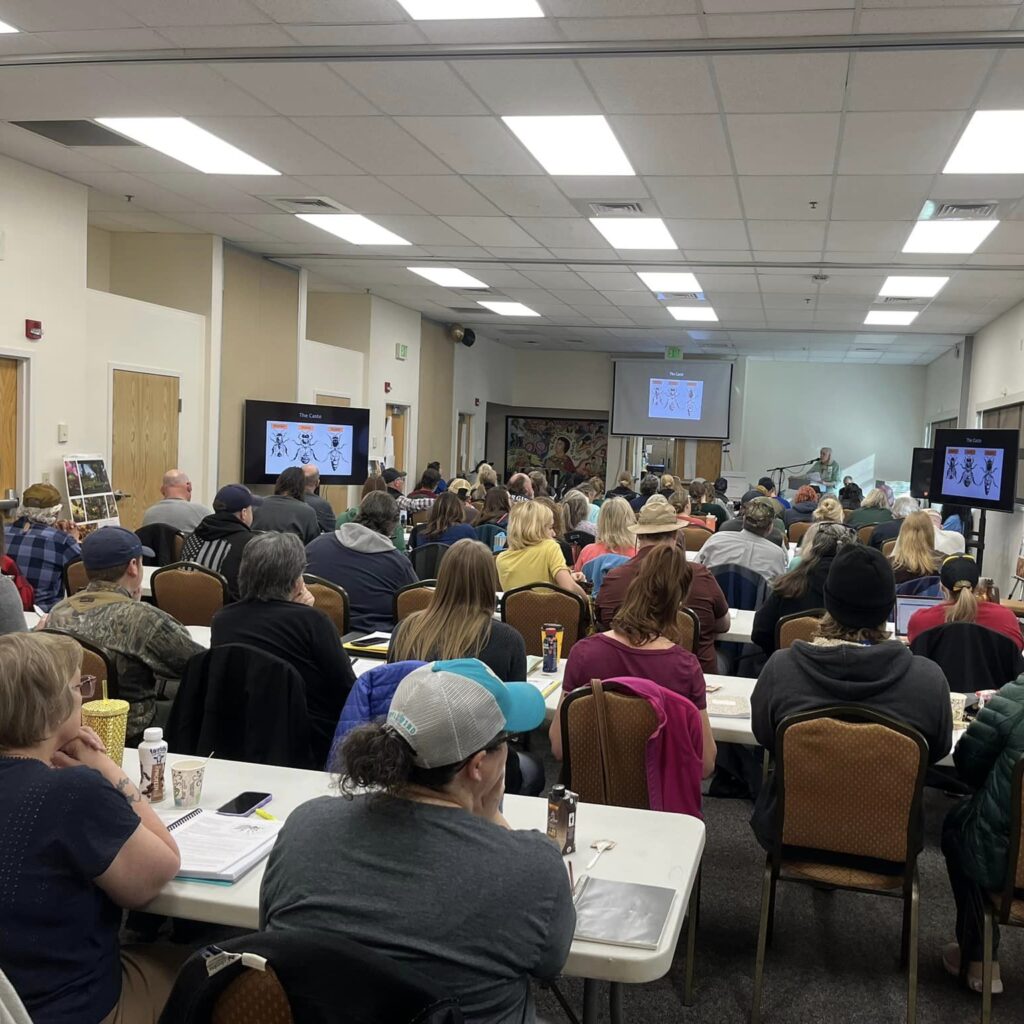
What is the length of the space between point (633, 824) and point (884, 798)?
77 centimetres

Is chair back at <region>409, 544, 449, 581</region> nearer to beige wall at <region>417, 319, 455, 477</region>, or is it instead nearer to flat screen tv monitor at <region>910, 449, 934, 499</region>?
beige wall at <region>417, 319, 455, 477</region>

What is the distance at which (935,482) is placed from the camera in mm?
11875

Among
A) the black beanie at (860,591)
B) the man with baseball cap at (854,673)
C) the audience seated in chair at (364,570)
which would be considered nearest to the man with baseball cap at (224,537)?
the audience seated in chair at (364,570)

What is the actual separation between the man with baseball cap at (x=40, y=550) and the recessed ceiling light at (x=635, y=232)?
447cm

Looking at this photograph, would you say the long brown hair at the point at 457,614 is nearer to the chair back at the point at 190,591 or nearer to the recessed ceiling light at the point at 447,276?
the chair back at the point at 190,591

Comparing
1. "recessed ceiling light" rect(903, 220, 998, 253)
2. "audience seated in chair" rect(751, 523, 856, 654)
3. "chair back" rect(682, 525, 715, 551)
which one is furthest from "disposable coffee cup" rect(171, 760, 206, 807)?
"recessed ceiling light" rect(903, 220, 998, 253)

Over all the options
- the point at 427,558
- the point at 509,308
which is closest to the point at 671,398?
the point at 509,308

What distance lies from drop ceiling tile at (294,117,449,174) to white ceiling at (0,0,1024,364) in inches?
0.8

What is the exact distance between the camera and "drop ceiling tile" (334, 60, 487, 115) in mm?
4812

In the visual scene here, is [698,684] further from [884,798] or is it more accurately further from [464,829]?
[464,829]

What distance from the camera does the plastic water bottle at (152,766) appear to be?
7.98ft

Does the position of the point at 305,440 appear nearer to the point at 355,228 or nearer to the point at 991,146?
the point at 355,228

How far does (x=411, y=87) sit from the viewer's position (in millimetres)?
5078

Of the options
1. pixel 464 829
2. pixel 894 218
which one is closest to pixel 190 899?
pixel 464 829
